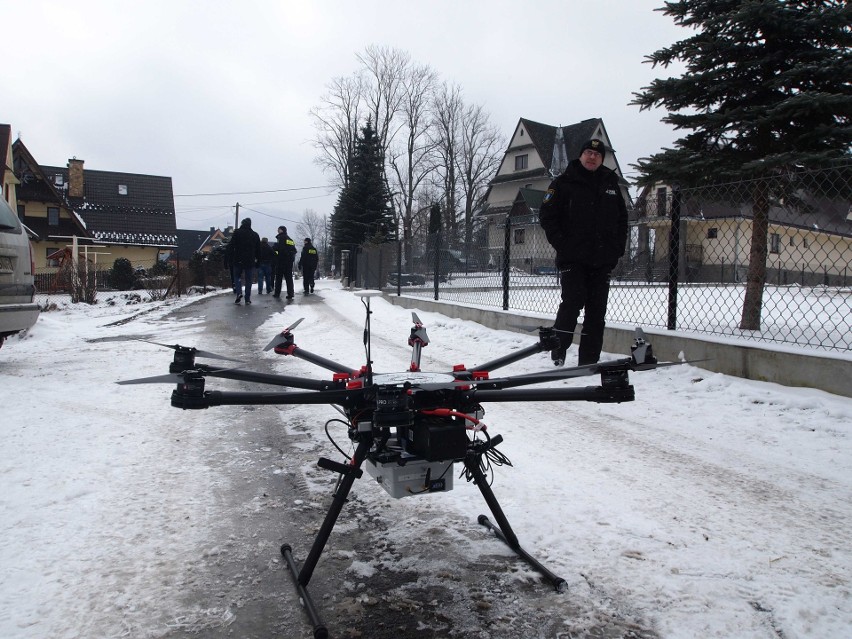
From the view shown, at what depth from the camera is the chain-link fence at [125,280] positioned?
16.1 metres

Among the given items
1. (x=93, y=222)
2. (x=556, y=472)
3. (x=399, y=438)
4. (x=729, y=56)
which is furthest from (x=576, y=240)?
(x=93, y=222)

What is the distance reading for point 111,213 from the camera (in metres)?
45.1

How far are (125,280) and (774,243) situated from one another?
1018 inches

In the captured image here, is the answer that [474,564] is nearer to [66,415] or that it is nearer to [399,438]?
[399,438]

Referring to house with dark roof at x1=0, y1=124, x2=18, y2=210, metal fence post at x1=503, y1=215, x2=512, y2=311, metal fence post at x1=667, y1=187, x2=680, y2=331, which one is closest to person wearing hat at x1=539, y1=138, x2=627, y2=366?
metal fence post at x1=667, y1=187, x2=680, y2=331

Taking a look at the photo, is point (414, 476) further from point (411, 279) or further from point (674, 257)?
point (411, 279)

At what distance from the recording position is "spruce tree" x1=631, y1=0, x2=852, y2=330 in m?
5.45

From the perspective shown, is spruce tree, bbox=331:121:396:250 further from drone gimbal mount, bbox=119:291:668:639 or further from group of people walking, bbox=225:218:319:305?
drone gimbal mount, bbox=119:291:668:639

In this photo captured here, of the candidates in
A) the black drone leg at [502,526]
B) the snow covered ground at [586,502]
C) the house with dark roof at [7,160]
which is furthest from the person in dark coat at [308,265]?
the house with dark roof at [7,160]

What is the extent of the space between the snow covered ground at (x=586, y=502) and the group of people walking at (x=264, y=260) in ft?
28.3

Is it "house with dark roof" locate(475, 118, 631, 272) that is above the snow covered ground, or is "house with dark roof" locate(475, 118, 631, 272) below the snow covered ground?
above

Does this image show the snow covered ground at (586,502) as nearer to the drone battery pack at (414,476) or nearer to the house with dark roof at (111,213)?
the drone battery pack at (414,476)

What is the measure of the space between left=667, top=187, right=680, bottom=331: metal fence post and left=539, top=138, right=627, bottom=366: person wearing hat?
1.08m

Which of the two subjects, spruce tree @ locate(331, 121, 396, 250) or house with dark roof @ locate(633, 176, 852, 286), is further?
spruce tree @ locate(331, 121, 396, 250)
